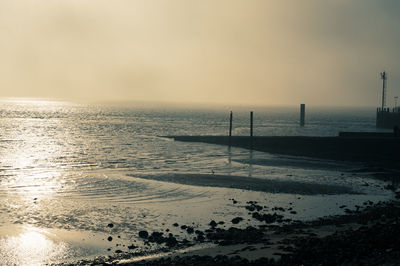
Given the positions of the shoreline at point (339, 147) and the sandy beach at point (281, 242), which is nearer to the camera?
the sandy beach at point (281, 242)

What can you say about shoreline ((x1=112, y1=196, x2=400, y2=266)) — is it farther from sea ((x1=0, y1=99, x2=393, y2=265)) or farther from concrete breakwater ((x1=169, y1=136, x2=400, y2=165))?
concrete breakwater ((x1=169, y1=136, x2=400, y2=165))

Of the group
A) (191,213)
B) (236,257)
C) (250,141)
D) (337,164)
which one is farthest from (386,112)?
(236,257)

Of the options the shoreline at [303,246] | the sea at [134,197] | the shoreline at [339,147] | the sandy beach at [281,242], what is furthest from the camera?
the shoreline at [339,147]

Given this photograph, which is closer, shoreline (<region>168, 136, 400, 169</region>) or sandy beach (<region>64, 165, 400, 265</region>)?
sandy beach (<region>64, 165, 400, 265</region>)

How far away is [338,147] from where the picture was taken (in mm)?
49531

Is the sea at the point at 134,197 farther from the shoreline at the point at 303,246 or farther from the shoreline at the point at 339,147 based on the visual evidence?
the shoreline at the point at 339,147

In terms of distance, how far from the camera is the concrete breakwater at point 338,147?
A: 45750mm

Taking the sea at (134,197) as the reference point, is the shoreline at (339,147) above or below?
above

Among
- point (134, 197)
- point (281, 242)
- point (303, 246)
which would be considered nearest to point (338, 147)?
point (134, 197)

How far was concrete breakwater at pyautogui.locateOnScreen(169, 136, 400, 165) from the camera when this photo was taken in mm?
45750

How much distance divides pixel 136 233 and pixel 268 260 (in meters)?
7.11

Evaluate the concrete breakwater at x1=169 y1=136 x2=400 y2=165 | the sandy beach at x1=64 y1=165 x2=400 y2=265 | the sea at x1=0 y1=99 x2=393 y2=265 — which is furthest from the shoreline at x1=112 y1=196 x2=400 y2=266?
the concrete breakwater at x1=169 y1=136 x2=400 y2=165

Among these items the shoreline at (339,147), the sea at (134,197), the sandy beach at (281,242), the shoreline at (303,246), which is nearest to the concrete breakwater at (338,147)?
the shoreline at (339,147)

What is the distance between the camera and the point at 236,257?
551 inches
